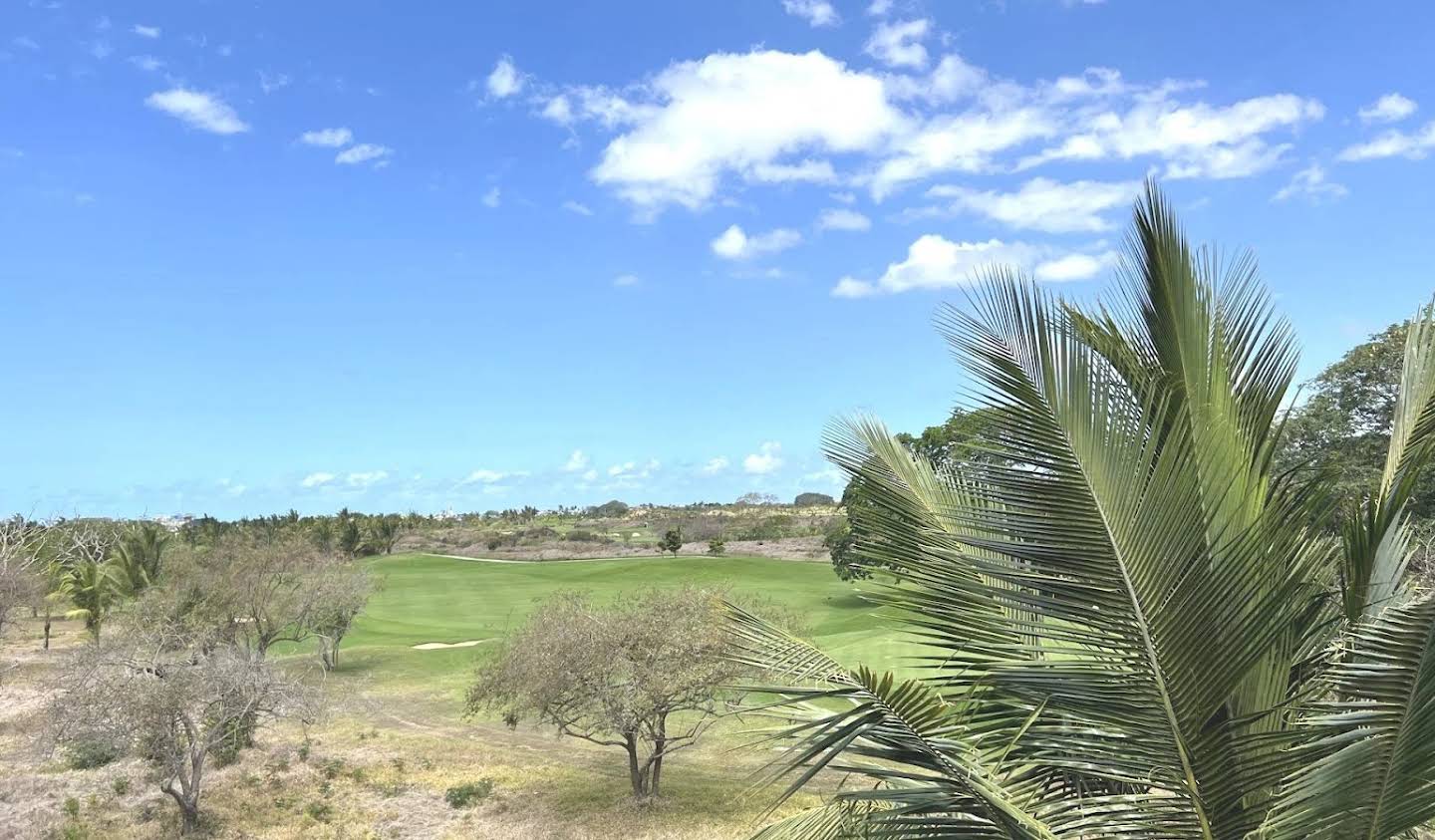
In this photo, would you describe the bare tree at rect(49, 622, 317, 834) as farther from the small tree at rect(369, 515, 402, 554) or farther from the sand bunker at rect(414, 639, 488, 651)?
the small tree at rect(369, 515, 402, 554)

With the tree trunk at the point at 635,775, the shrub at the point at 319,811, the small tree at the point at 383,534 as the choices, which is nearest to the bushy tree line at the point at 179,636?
the shrub at the point at 319,811

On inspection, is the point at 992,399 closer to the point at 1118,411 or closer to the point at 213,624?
the point at 1118,411

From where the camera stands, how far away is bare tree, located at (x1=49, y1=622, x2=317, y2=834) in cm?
1495

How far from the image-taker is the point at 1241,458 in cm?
391

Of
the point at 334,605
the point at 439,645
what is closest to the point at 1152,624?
the point at 334,605

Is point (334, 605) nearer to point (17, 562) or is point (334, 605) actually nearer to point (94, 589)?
point (17, 562)

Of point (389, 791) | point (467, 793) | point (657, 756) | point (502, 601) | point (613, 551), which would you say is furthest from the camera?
point (613, 551)

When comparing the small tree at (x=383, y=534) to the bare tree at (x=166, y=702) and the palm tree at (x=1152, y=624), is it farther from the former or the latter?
the palm tree at (x=1152, y=624)

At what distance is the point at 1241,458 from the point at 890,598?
1.70 meters

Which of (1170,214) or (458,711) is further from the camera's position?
(458,711)

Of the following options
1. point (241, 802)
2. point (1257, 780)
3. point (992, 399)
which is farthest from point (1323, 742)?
point (241, 802)

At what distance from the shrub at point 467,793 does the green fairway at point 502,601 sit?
723cm

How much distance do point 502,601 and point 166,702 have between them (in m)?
33.6

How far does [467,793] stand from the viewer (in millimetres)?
17578
